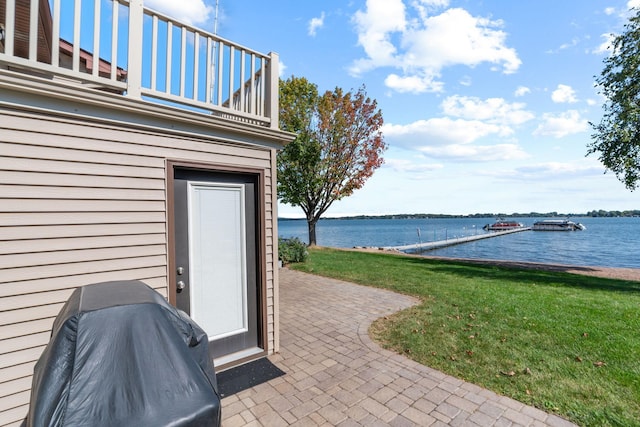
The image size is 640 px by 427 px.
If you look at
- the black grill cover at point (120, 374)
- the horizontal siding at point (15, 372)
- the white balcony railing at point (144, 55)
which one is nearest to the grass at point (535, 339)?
the black grill cover at point (120, 374)

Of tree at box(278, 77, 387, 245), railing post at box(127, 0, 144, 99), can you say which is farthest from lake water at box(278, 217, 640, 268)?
railing post at box(127, 0, 144, 99)

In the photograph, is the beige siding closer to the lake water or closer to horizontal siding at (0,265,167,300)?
horizontal siding at (0,265,167,300)

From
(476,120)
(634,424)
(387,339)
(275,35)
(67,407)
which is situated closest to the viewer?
(67,407)

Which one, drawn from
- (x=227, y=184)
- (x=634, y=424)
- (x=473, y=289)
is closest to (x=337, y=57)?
(x=227, y=184)

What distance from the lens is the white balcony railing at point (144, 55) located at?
256 cm

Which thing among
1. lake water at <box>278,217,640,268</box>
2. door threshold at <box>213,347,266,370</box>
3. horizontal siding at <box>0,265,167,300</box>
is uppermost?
horizontal siding at <box>0,265,167,300</box>

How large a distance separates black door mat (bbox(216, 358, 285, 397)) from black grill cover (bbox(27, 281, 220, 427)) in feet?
6.19

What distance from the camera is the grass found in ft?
9.87

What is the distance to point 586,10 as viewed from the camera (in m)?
7.10

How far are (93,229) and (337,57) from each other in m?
8.46

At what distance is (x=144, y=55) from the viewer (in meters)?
3.14

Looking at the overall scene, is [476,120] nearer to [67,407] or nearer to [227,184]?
[227,184]

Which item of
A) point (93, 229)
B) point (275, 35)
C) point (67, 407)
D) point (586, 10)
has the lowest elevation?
point (67, 407)

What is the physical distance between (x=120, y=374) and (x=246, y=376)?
2343 millimetres
